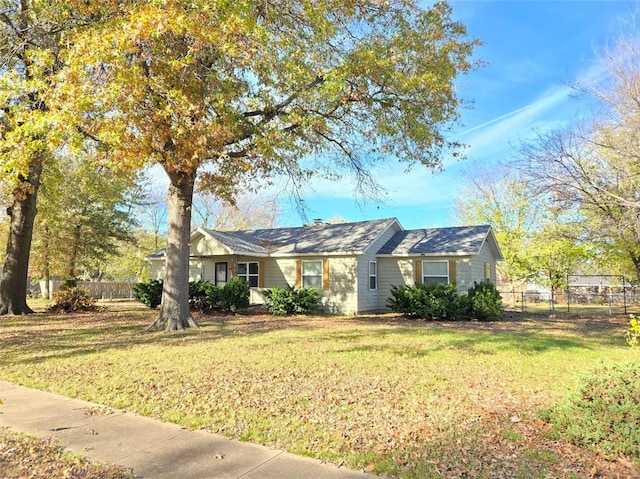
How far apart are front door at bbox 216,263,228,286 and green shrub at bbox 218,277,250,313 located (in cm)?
296

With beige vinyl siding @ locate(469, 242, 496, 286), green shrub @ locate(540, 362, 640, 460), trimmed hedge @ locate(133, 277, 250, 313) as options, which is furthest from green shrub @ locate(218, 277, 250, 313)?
green shrub @ locate(540, 362, 640, 460)

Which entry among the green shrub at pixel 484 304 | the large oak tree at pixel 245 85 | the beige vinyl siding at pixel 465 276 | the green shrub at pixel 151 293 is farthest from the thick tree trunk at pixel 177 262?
the beige vinyl siding at pixel 465 276

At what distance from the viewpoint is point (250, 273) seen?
2070cm

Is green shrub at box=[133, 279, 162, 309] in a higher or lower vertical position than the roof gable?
lower

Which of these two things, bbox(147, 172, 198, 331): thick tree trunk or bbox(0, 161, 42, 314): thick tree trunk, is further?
bbox(0, 161, 42, 314): thick tree trunk

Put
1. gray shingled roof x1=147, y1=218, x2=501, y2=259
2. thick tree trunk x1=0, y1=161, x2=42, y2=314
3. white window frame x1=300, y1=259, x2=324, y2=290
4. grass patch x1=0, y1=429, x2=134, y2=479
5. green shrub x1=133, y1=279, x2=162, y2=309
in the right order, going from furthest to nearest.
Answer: green shrub x1=133, y1=279, x2=162, y2=309 < white window frame x1=300, y1=259, x2=324, y2=290 < gray shingled roof x1=147, y1=218, x2=501, y2=259 < thick tree trunk x1=0, y1=161, x2=42, y2=314 < grass patch x1=0, y1=429, x2=134, y2=479

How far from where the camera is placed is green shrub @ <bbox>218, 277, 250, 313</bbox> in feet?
58.2

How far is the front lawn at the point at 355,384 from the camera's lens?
400cm

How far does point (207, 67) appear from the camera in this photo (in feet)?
33.9

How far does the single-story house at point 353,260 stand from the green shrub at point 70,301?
4971 mm

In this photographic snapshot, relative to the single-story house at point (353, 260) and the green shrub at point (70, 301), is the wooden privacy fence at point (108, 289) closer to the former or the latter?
the green shrub at point (70, 301)

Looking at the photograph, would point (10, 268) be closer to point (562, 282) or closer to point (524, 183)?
point (524, 183)

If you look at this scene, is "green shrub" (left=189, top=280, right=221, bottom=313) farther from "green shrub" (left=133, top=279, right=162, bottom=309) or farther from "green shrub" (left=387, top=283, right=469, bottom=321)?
"green shrub" (left=387, top=283, right=469, bottom=321)

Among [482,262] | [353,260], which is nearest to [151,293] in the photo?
[353,260]
